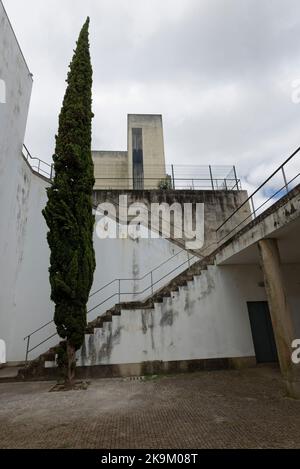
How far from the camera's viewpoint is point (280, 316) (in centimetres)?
581

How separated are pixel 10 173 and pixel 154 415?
9.48 m

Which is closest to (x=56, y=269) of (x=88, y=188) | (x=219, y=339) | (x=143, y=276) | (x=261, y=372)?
(x=88, y=188)

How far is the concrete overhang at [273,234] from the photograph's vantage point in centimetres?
544

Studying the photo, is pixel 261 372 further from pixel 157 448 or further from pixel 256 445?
pixel 157 448

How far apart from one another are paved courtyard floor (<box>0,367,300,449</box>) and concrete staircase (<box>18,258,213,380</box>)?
380 mm

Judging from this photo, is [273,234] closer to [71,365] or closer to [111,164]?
[71,365]

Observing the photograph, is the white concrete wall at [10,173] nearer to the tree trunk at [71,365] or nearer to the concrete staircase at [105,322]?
the concrete staircase at [105,322]

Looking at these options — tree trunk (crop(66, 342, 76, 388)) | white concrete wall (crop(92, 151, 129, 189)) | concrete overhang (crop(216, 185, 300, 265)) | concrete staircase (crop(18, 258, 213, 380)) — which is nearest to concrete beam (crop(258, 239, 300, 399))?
concrete overhang (crop(216, 185, 300, 265))

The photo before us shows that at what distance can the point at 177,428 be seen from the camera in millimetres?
3943

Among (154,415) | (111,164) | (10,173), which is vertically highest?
(111,164)

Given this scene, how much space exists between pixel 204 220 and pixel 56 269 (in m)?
8.82

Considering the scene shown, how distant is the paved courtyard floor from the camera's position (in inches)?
140

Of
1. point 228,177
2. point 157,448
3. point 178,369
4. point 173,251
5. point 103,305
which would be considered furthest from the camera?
point 228,177

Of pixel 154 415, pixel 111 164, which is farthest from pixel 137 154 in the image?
pixel 154 415
